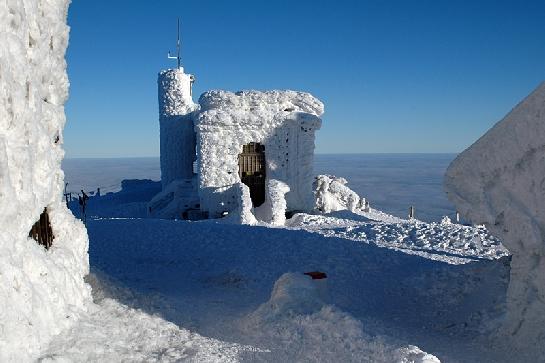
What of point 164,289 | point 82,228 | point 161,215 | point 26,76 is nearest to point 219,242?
point 164,289

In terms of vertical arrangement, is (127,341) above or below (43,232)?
below

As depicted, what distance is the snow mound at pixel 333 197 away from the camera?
67.7ft

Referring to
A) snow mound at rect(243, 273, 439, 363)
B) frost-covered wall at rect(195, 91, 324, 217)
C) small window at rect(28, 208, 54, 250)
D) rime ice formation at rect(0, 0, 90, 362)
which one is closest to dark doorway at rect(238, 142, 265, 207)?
frost-covered wall at rect(195, 91, 324, 217)

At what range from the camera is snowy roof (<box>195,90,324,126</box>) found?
18.0m

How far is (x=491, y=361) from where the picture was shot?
573 cm

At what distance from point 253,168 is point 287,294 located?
13.3 meters

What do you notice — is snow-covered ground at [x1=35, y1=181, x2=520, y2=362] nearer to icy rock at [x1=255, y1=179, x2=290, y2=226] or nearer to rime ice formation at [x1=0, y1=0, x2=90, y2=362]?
rime ice formation at [x1=0, y1=0, x2=90, y2=362]

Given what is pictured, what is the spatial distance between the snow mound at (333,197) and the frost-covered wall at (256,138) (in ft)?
4.44

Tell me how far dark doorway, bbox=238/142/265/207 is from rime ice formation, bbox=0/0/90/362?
13.2 meters

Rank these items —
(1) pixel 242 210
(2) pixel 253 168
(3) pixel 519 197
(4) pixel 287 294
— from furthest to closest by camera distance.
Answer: (2) pixel 253 168 < (1) pixel 242 210 < (4) pixel 287 294 < (3) pixel 519 197

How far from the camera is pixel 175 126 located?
21781mm

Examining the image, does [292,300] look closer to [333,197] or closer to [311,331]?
[311,331]

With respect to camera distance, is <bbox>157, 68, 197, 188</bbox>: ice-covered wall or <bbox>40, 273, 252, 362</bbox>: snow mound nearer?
<bbox>40, 273, 252, 362</bbox>: snow mound

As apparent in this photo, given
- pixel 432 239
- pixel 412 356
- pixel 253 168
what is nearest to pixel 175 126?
pixel 253 168
